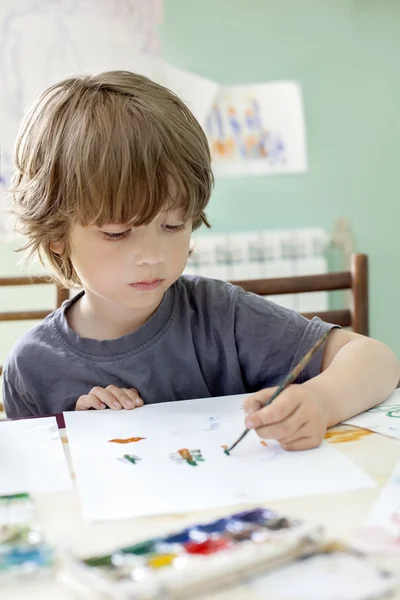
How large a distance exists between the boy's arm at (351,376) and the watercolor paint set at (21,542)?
0.33m

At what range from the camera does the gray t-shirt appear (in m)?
1.03

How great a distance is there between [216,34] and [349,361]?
73.4 inches

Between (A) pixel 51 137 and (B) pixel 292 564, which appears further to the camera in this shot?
(A) pixel 51 137

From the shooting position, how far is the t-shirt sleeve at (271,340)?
102 cm

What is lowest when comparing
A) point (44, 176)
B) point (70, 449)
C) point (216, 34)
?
point (70, 449)

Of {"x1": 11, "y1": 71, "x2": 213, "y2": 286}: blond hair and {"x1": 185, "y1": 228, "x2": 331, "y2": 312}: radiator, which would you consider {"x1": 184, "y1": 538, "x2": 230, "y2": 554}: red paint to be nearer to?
{"x1": 11, "y1": 71, "x2": 213, "y2": 286}: blond hair

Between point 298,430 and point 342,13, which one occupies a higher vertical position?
point 342,13

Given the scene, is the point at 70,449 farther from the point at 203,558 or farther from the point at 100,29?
the point at 100,29

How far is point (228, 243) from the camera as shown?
8.37 feet

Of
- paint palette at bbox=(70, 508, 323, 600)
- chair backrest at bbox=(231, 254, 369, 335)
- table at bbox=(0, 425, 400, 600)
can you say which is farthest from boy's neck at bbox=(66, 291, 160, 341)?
paint palette at bbox=(70, 508, 323, 600)

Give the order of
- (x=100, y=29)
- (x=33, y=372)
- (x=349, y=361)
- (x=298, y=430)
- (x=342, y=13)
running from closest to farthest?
(x=298, y=430) < (x=349, y=361) < (x=33, y=372) < (x=100, y=29) < (x=342, y=13)

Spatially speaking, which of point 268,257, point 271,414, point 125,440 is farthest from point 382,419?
point 268,257

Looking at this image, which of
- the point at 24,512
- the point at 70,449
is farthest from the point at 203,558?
the point at 70,449

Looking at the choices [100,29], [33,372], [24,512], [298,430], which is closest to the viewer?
[24,512]
